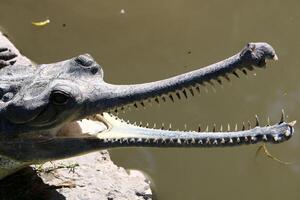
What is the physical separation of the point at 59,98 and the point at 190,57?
2.68m

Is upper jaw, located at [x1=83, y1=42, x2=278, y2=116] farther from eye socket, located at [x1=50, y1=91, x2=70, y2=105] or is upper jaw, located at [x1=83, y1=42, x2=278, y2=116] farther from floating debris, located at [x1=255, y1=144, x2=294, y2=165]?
floating debris, located at [x1=255, y1=144, x2=294, y2=165]

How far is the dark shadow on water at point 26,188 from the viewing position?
4.81m

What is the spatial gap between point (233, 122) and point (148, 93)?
2.12 m

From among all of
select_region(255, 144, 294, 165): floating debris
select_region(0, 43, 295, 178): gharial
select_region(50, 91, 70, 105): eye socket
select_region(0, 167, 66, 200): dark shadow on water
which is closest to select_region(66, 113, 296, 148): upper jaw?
select_region(0, 43, 295, 178): gharial

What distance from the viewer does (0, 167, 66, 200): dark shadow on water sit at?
15.8 ft

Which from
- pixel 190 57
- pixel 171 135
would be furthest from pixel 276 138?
pixel 190 57

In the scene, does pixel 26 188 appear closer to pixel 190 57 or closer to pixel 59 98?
pixel 59 98

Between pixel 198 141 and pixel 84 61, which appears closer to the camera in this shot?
pixel 198 141

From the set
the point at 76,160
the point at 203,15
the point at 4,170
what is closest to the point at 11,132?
the point at 4,170

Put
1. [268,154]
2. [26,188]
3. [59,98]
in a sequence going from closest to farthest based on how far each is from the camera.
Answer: [59,98], [26,188], [268,154]

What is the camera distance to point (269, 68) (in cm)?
660

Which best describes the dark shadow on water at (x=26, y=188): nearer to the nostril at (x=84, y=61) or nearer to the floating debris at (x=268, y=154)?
the nostril at (x=84, y=61)

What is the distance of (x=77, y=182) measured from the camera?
508 centimetres

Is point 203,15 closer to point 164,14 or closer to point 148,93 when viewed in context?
point 164,14
